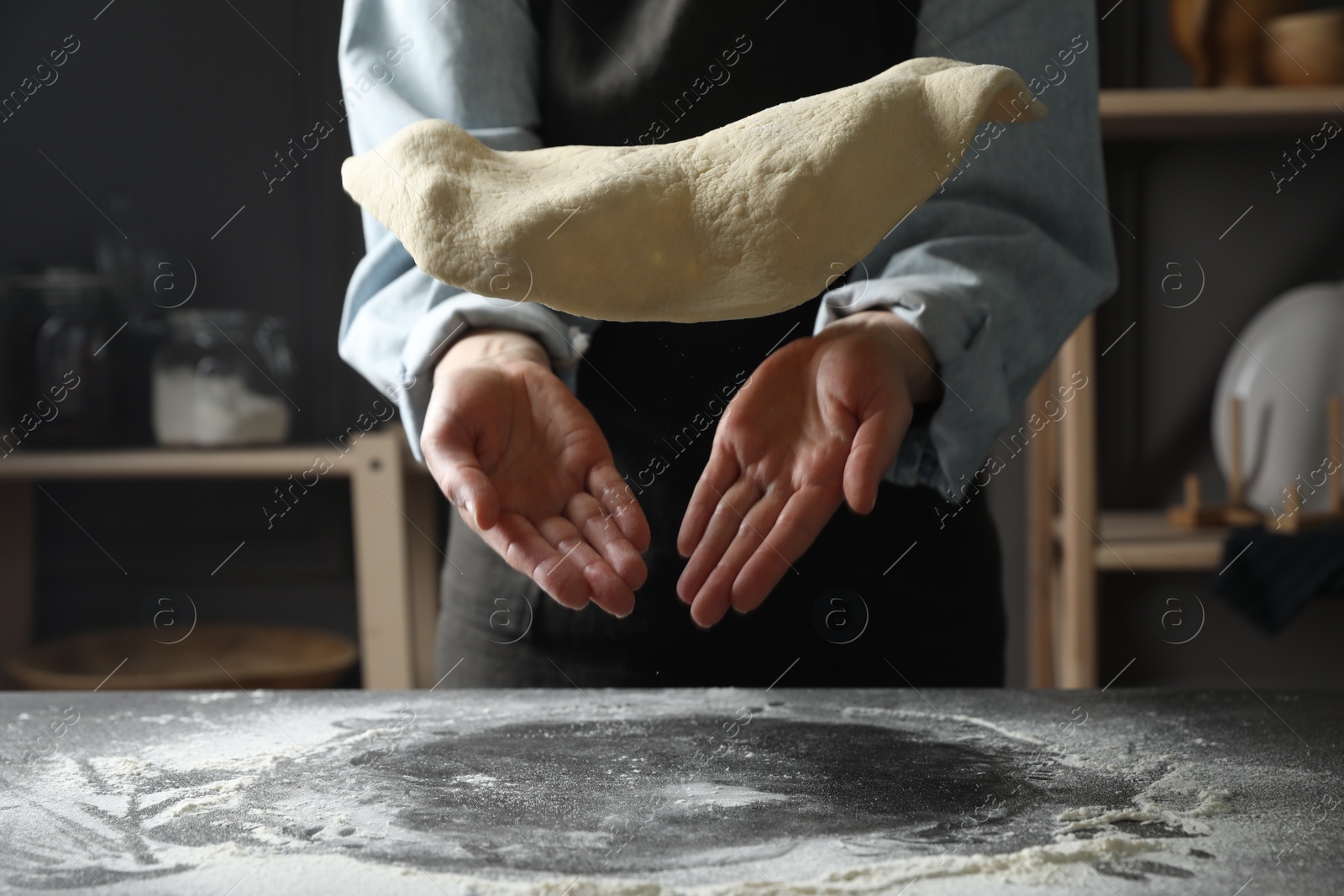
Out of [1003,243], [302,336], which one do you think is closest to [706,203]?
[1003,243]

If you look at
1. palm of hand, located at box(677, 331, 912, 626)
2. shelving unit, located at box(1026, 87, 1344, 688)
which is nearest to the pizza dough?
palm of hand, located at box(677, 331, 912, 626)

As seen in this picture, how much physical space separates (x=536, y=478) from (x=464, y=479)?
0.24 feet

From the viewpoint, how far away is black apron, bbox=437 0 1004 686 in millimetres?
778

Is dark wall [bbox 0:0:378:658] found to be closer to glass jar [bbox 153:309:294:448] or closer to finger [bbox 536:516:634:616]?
glass jar [bbox 153:309:294:448]

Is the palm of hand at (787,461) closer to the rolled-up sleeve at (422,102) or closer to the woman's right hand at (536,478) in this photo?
the woman's right hand at (536,478)

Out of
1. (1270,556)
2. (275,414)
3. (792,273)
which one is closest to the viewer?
(792,273)

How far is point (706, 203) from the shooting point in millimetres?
604

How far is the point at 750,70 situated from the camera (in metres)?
0.78

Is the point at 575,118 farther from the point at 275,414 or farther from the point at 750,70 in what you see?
the point at 275,414

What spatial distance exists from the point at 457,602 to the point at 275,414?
0.81 metres

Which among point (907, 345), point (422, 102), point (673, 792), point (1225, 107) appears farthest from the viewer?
point (1225, 107)

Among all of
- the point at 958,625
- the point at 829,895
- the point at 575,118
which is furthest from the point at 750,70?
the point at 829,895

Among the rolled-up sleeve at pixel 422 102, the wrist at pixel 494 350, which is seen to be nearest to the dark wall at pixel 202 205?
the rolled-up sleeve at pixel 422 102

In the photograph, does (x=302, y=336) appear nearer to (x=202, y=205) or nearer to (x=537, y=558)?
(x=202, y=205)
